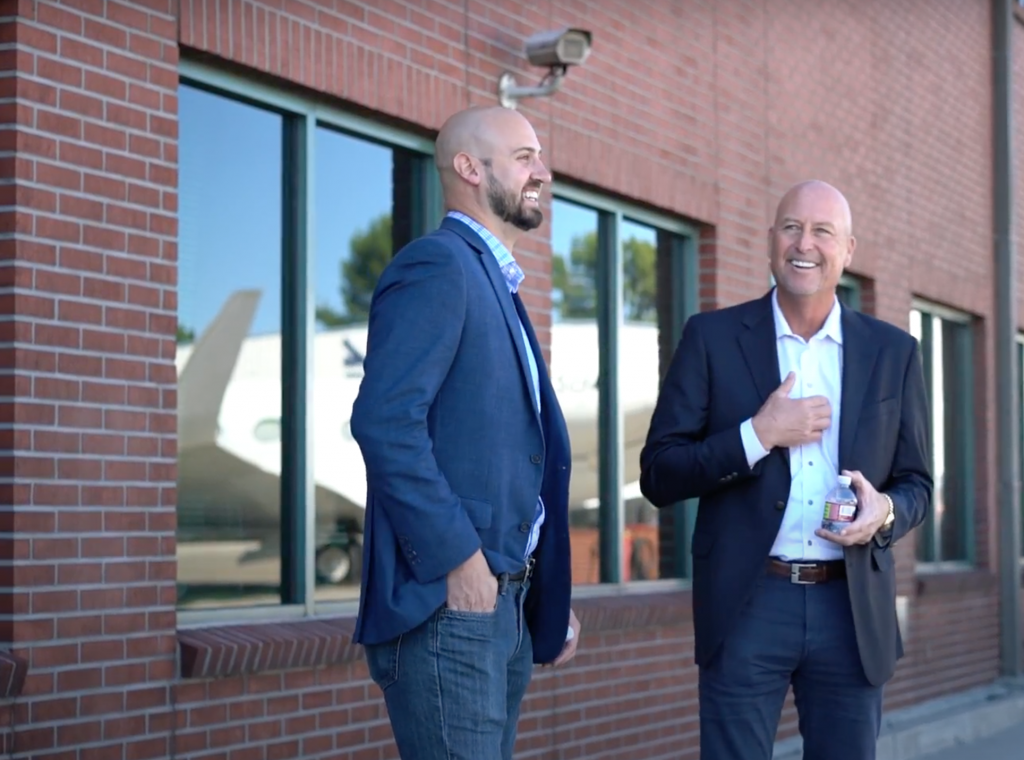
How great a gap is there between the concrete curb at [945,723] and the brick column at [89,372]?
419 centimetres

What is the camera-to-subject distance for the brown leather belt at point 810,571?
14.8 feet

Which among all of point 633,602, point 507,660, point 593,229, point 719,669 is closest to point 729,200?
point 593,229

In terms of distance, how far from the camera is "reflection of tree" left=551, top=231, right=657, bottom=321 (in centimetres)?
802

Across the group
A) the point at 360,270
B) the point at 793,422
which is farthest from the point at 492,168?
the point at 360,270

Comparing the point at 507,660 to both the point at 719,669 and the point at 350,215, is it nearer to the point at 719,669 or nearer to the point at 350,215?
the point at 719,669

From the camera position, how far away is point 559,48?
7.06 m

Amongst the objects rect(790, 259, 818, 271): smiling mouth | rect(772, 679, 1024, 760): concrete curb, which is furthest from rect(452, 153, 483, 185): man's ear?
rect(772, 679, 1024, 760): concrete curb

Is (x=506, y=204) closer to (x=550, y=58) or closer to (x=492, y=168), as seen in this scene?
(x=492, y=168)

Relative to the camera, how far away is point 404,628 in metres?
3.42

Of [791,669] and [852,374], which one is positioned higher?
[852,374]

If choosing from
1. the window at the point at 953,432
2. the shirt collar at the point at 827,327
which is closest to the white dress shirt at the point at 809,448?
the shirt collar at the point at 827,327

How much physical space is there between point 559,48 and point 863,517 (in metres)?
3.25

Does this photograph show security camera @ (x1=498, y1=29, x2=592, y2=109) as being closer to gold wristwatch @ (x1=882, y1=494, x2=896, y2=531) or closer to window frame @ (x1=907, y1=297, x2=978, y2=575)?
gold wristwatch @ (x1=882, y1=494, x2=896, y2=531)

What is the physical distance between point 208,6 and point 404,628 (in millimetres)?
2823
